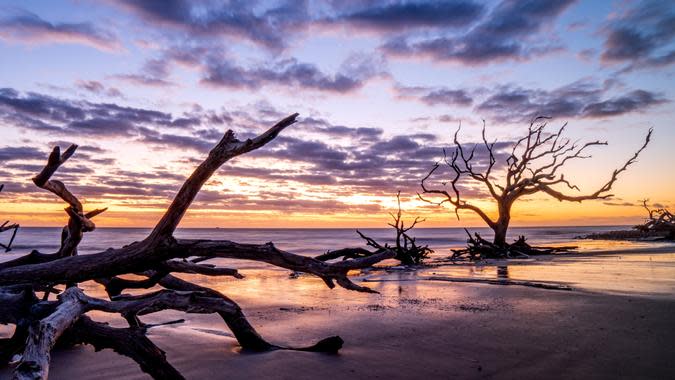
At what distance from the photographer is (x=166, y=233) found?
12.9 feet

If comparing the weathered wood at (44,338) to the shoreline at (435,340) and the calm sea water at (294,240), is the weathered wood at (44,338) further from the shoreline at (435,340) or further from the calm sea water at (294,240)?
the calm sea water at (294,240)

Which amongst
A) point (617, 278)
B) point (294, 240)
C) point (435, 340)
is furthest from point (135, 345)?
point (294, 240)

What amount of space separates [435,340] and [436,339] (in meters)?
0.05

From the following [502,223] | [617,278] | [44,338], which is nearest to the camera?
[44,338]

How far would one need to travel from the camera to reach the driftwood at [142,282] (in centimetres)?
326

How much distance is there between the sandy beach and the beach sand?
0.01 meters

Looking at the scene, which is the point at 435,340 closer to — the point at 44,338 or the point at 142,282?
the point at 142,282

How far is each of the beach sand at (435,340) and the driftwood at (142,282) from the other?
45 cm

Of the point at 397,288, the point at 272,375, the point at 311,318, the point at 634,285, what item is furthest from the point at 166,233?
the point at 634,285

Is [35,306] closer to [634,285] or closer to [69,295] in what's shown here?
[69,295]

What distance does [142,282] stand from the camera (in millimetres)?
5102

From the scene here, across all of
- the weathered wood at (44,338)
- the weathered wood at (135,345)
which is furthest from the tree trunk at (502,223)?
the weathered wood at (44,338)

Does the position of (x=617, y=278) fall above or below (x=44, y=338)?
below

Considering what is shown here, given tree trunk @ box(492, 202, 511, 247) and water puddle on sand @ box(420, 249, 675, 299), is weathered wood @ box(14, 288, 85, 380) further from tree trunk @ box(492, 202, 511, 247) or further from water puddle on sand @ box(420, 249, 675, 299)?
tree trunk @ box(492, 202, 511, 247)
